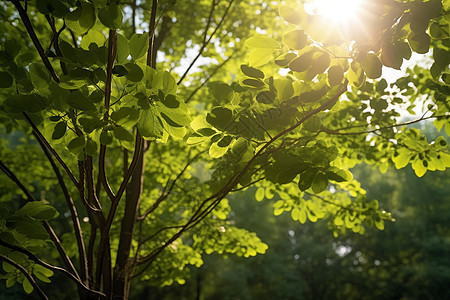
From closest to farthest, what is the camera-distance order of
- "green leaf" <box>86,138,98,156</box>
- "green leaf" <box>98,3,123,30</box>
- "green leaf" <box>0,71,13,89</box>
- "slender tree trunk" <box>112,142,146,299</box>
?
"green leaf" <box>98,3,123,30</box> → "green leaf" <box>0,71,13,89</box> → "green leaf" <box>86,138,98,156</box> → "slender tree trunk" <box>112,142,146,299</box>

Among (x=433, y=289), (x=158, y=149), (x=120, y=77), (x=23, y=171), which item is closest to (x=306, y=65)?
(x=120, y=77)

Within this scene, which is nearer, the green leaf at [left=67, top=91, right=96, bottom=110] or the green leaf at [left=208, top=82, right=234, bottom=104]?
the green leaf at [left=67, top=91, right=96, bottom=110]

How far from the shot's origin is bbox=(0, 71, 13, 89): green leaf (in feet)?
3.84

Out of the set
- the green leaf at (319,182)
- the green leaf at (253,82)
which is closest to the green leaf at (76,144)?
the green leaf at (253,82)

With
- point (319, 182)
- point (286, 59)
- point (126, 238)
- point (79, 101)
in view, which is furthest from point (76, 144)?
point (126, 238)

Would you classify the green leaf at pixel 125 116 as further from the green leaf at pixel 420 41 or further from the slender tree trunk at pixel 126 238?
the slender tree trunk at pixel 126 238

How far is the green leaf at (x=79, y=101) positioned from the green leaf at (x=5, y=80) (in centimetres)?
25

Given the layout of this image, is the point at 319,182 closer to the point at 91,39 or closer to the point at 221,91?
the point at 221,91

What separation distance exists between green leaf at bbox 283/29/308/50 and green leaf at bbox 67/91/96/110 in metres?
0.67

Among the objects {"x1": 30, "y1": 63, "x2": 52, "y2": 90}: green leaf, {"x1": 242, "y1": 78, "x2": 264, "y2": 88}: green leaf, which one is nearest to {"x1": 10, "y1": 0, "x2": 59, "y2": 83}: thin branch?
{"x1": 30, "y1": 63, "x2": 52, "y2": 90}: green leaf

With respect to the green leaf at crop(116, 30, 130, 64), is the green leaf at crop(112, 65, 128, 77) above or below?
below

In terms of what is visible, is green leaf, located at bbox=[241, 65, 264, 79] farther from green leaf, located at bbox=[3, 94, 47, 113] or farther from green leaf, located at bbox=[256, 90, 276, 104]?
green leaf, located at bbox=[3, 94, 47, 113]

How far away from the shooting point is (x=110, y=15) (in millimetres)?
1063

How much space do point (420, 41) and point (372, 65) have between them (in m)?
0.17
